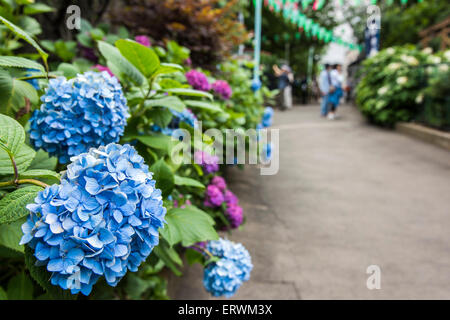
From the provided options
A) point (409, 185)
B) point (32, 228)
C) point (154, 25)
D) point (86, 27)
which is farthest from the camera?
point (409, 185)

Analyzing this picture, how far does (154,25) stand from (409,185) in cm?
353

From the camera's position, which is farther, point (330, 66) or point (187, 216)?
point (330, 66)

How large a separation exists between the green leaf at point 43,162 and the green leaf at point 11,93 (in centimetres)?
15

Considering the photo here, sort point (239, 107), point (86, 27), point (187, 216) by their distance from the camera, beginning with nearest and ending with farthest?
1. point (187, 216)
2. point (86, 27)
3. point (239, 107)

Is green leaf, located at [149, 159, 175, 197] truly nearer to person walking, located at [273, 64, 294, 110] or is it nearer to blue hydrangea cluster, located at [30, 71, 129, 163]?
blue hydrangea cluster, located at [30, 71, 129, 163]

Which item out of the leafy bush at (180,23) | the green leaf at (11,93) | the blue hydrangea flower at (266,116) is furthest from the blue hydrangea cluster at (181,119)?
the blue hydrangea flower at (266,116)

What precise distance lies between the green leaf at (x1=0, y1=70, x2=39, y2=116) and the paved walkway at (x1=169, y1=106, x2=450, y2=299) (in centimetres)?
152

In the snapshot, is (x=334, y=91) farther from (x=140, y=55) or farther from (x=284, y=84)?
(x=140, y=55)

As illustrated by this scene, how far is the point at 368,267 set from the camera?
Answer: 2639mm

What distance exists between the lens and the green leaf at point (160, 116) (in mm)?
1328

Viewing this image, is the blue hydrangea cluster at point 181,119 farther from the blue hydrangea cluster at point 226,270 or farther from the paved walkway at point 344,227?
the paved walkway at point 344,227

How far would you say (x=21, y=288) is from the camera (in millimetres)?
1148

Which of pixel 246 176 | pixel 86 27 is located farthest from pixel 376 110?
pixel 86 27

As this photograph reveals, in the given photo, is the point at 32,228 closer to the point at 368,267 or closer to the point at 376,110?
the point at 368,267
